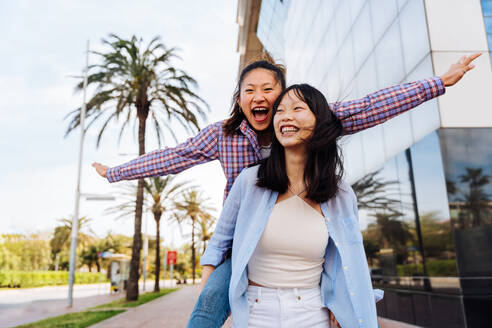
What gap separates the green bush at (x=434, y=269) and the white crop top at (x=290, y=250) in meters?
5.85

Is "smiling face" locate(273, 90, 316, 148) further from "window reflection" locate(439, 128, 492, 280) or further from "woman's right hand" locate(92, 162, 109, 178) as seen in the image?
"window reflection" locate(439, 128, 492, 280)

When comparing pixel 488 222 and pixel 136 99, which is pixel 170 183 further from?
pixel 488 222

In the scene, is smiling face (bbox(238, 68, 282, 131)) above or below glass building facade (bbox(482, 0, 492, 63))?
below

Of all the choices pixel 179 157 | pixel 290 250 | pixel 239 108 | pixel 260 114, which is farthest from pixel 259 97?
pixel 290 250

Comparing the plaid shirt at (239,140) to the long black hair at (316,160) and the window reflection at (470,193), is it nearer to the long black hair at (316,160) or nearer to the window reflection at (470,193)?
the long black hair at (316,160)

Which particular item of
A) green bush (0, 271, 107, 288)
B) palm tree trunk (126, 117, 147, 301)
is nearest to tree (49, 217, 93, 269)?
green bush (0, 271, 107, 288)

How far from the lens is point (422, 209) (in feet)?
26.2

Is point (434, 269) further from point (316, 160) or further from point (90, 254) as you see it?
point (90, 254)

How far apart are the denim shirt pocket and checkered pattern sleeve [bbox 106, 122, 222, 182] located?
1.04 metres

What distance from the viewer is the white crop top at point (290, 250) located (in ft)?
6.36

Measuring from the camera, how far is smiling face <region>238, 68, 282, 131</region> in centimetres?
Result: 254

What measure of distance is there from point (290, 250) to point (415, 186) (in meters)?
7.10

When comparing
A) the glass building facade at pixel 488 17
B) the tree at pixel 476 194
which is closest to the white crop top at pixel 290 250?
the tree at pixel 476 194

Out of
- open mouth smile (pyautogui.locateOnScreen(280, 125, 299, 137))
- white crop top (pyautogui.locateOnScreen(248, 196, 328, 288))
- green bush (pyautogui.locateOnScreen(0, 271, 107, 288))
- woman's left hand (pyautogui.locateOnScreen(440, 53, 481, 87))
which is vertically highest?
woman's left hand (pyautogui.locateOnScreen(440, 53, 481, 87))
